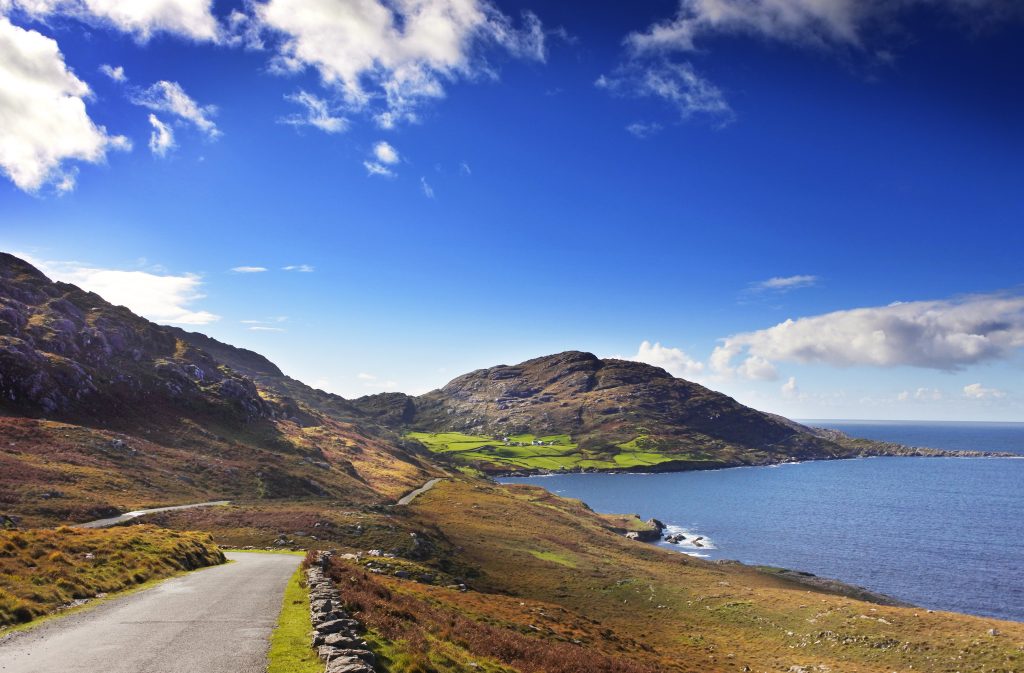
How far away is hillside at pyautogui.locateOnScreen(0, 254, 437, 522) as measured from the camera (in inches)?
2694

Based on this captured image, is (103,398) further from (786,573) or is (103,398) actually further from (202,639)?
(786,573)

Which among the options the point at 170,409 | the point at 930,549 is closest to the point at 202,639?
the point at 170,409

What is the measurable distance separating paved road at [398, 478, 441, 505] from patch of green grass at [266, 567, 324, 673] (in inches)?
3416

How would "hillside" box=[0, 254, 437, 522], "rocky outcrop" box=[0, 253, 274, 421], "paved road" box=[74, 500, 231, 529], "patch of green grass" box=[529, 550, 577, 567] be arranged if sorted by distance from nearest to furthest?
"paved road" box=[74, 500, 231, 529]
"hillside" box=[0, 254, 437, 522]
"patch of green grass" box=[529, 550, 577, 567]
"rocky outcrop" box=[0, 253, 274, 421]

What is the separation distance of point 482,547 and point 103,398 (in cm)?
8080

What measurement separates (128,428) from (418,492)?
5799 centimetres

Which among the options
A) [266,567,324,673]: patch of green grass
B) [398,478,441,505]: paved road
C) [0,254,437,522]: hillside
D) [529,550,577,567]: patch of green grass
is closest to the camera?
[266,567,324,673]: patch of green grass

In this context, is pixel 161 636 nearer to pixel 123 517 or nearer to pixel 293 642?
pixel 293 642

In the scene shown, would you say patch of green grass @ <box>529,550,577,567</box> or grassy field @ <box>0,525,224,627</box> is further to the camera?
patch of green grass @ <box>529,550,577,567</box>

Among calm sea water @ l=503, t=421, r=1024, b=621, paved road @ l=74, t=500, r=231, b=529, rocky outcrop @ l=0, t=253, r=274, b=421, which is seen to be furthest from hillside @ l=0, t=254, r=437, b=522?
calm sea water @ l=503, t=421, r=1024, b=621

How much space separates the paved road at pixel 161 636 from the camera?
643 inches

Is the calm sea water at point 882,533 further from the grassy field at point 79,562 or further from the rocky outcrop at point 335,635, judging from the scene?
the grassy field at point 79,562

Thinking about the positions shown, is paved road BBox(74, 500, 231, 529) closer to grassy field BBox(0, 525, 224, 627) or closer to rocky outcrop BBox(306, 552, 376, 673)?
grassy field BBox(0, 525, 224, 627)

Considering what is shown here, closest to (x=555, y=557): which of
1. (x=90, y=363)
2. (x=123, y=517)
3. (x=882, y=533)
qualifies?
(x=123, y=517)
